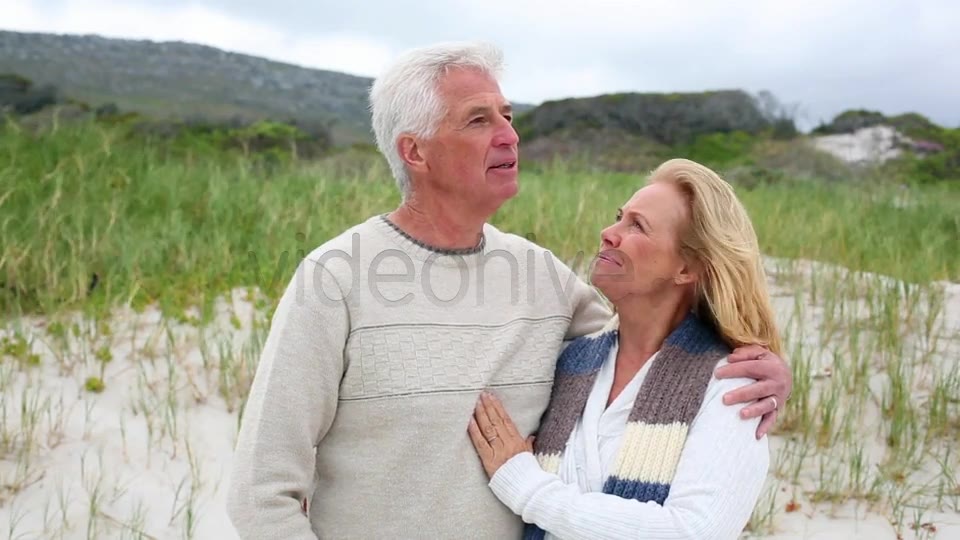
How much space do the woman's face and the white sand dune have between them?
1745 mm

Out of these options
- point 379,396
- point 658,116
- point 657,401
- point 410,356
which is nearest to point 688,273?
point 657,401

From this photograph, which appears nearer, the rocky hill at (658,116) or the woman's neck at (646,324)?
the woman's neck at (646,324)

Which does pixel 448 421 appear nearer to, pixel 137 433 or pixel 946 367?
pixel 137 433

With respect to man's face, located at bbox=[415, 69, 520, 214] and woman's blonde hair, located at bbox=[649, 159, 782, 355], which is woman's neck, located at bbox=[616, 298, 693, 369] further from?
man's face, located at bbox=[415, 69, 520, 214]

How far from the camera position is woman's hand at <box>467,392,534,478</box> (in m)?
2.26

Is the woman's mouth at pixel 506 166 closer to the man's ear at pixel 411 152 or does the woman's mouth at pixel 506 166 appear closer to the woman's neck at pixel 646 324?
the man's ear at pixel 411 152

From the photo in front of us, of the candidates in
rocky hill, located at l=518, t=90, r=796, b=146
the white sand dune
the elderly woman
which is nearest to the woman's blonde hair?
the elderly woman

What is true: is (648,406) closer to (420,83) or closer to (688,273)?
(688,273)

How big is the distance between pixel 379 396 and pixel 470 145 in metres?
0.66

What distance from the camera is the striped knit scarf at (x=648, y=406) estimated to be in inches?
82.8

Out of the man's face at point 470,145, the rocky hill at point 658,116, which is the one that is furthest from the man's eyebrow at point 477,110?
the rocky hill at point 658,116

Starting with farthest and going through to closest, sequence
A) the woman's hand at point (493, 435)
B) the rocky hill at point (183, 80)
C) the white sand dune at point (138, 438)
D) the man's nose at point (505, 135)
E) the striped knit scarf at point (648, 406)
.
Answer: the rocky hill at point (183, 80) < the white sand dune at point (138, 438) < the man's nose at point (505, 135) < the woman's hand at point (493, 435) < the striped knit scarf at point (648, 406)

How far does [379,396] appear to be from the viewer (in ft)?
7.33

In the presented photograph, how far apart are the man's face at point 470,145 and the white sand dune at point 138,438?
1.83 meters
